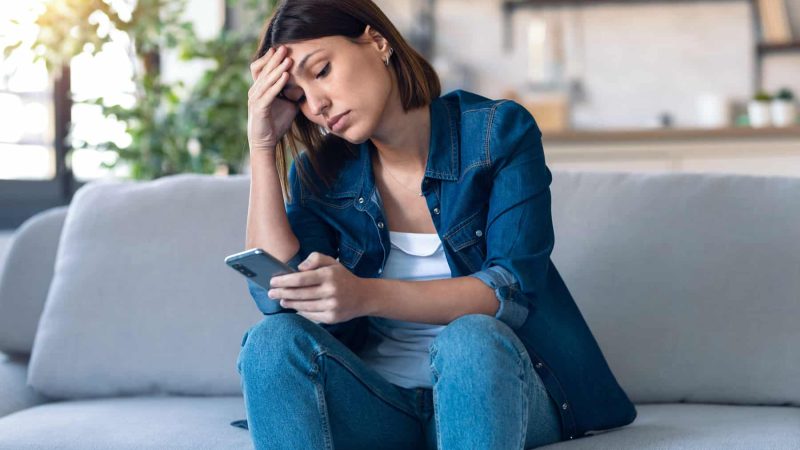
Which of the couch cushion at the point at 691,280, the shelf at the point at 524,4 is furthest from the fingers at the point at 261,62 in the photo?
the shelf at the point at 524,4

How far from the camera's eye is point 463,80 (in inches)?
194

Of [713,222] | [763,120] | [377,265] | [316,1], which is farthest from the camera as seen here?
[763,120]

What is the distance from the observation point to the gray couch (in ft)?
5.74

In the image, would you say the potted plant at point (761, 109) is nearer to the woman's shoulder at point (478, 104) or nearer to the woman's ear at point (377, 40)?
the woman's shoulder at point (478, 104)

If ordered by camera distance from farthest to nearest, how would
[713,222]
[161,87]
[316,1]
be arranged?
[161,87] → [713,222] → [316,1]

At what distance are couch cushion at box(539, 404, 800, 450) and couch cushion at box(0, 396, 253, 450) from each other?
54 centimetres

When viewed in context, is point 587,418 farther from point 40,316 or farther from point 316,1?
point 40,316

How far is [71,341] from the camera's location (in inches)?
75.5

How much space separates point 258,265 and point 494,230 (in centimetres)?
36

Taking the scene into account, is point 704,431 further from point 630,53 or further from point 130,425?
point 630,53

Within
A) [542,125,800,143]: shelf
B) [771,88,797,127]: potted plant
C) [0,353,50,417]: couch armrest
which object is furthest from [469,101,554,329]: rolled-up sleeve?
[771,88,797,127]: potted plant

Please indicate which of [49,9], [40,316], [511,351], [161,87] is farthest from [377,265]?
[161,87]

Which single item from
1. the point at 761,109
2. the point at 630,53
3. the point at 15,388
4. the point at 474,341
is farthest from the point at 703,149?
the point at 474,341

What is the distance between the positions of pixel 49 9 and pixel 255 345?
1823mm
